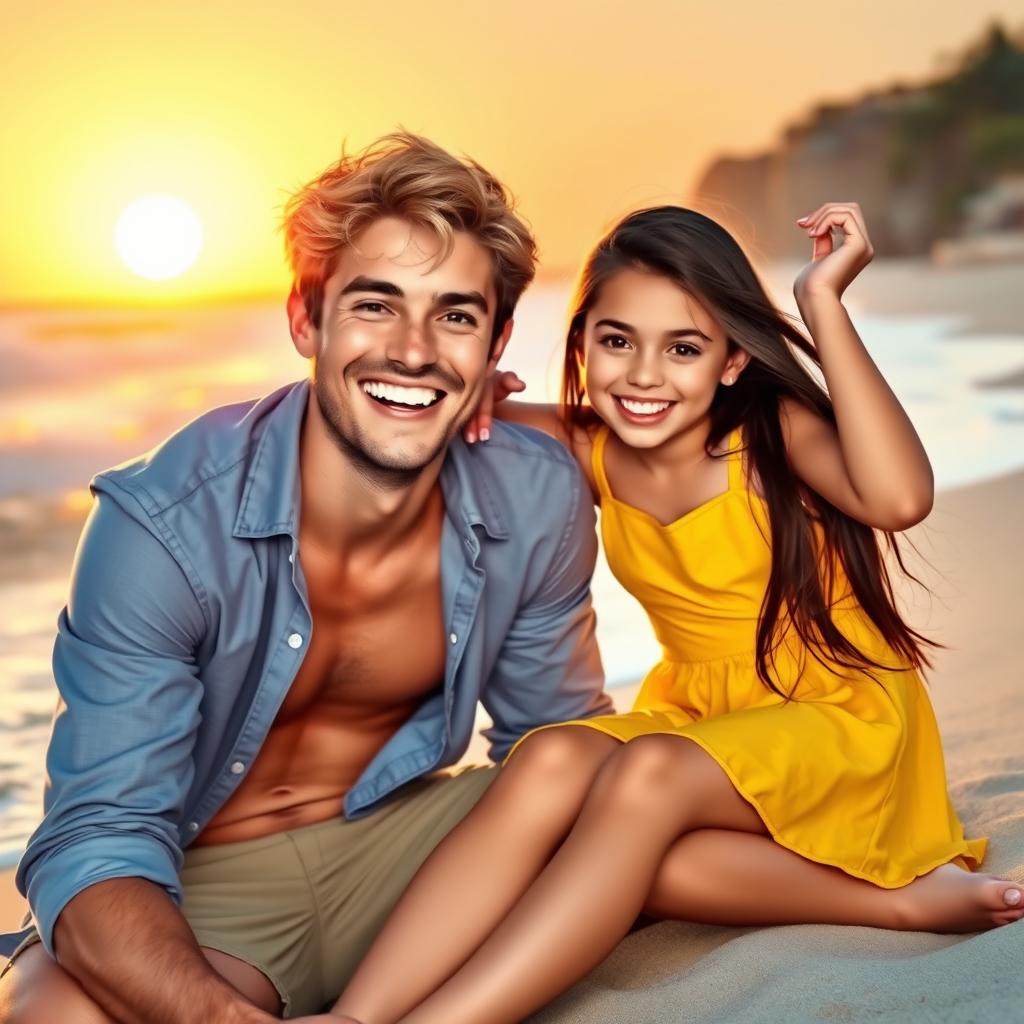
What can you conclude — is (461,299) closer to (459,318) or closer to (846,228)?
(459,318)

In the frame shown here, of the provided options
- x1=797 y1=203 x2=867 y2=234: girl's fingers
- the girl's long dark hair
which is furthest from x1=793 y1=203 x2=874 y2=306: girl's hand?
the girl's long dark hair

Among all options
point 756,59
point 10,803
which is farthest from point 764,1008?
point 756,59

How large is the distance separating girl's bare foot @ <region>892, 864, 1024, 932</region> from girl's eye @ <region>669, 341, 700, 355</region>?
4.01 feet

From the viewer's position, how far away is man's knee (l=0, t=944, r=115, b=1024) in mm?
2393

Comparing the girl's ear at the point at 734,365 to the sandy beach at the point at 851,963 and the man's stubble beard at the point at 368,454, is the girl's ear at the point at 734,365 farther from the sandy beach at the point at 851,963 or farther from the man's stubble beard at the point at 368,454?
the sandy beach at the point at 851,963

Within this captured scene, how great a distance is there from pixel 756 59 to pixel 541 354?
45.6ft

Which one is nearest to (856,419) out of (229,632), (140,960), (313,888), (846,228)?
(846,228)

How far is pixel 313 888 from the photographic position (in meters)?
2.96

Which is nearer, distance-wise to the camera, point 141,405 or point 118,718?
point 118,718

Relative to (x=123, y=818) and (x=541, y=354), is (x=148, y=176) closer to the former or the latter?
(x=541, y=354)

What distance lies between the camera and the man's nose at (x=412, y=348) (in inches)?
111

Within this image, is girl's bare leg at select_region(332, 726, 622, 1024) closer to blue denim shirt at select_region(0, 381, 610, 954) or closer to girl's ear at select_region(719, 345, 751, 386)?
blue denim shirt at select_region(0, 381, 610, 954)

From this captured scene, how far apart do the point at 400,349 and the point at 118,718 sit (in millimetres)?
904

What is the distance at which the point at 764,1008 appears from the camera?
2326mm
